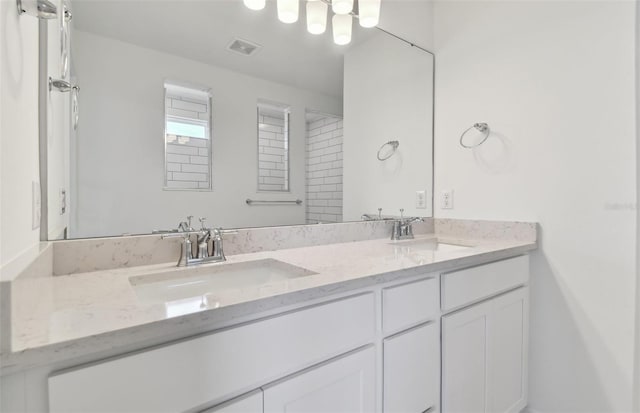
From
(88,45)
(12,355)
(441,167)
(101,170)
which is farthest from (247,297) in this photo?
(441,167)

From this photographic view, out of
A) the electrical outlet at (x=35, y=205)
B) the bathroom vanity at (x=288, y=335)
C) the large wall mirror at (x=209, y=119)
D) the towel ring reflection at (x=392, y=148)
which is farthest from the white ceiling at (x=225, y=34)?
the bathroom vanity at (x=288, y=335)

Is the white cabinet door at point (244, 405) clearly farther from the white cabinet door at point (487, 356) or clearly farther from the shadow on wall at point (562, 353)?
the shadow on wall at point (562, 353)

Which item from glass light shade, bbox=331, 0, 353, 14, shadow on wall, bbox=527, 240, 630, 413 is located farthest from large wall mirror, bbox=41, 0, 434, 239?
shadow on wall, bbox=527, 240, 630, 413

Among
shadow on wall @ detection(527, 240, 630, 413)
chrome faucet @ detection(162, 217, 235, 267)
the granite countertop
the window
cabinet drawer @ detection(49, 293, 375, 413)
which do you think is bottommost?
shadow on wall @ detection(527, 240, 630, 413)

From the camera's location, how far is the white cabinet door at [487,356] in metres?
1.15

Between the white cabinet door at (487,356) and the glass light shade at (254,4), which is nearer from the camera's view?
the white cabinet door at (487,356)

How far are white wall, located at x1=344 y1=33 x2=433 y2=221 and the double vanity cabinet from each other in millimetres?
680

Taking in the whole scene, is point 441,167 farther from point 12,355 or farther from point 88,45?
point 12,355

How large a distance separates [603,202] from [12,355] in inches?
72.3

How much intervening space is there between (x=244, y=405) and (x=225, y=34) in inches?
50.0

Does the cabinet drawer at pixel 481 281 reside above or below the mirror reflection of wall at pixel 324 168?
below

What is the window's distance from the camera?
1137 millimetres

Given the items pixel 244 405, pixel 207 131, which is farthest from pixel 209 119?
pixel 244 405

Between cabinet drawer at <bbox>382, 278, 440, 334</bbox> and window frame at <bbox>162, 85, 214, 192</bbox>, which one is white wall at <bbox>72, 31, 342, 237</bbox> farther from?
cabinet drawer at <bbox>382, 278, 440, 334</bbox>
